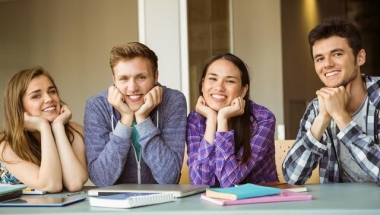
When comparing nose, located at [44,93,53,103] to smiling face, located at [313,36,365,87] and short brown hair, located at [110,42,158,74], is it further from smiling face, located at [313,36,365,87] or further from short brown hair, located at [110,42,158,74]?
smiling face, located at [313,36,365,87]

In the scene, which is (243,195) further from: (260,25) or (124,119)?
(260,25)

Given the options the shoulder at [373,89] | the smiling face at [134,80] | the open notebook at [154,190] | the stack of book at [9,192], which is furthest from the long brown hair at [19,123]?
the shoulder at [373,89]

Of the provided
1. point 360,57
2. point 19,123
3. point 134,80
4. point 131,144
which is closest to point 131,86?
point 134,80

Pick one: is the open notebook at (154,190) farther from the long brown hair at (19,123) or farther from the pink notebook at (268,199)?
the long brown hair at (19,123)

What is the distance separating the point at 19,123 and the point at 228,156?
0.79 meters

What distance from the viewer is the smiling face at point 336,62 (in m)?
2.16

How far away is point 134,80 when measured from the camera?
217cm

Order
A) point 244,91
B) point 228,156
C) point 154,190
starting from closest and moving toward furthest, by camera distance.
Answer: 1. point 154,190
2. point 228,156
3. point 244,91

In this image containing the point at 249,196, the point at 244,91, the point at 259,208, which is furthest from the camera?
the point at 244,91

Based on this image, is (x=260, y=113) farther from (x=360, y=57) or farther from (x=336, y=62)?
(x=360, y=57)

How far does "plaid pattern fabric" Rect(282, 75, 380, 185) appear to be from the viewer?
1.93 metres

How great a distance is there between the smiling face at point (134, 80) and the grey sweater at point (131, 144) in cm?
9

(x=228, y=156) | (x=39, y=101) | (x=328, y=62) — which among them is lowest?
(x=228, y=156)

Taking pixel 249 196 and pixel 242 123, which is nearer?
pixel 249 196
